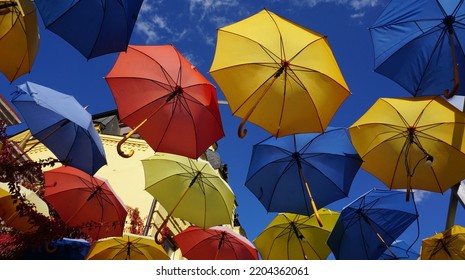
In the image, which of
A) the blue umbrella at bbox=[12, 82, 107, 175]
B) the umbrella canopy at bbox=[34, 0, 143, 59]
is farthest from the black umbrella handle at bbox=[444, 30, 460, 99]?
the blue umbrella at bbox=[12, 82, 107, 175]

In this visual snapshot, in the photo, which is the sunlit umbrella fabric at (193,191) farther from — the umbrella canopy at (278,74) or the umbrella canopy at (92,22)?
the umbrella canopy at (92,22)

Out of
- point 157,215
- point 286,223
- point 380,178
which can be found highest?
point 157,215

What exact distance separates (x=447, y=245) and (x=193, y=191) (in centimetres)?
536

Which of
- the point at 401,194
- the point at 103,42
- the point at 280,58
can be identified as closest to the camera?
the point at 103,42

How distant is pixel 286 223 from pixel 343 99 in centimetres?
463

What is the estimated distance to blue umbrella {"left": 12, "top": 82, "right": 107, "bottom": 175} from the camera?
25.5 ft

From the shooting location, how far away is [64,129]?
8055mm

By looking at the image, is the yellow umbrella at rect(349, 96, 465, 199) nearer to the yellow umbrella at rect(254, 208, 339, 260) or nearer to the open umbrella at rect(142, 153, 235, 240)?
the yellow umbrella at rect(254, 208, 339, 260)

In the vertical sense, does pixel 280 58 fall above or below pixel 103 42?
above

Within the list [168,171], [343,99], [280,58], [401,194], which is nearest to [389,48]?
[343,99]

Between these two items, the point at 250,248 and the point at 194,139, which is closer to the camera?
the point at 194,139

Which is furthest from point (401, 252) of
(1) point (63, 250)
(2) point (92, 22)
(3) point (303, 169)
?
(2) point (92, 22)

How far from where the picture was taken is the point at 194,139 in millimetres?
7578

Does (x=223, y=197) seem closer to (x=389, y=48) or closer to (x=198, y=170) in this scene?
(x=198, y=170)
